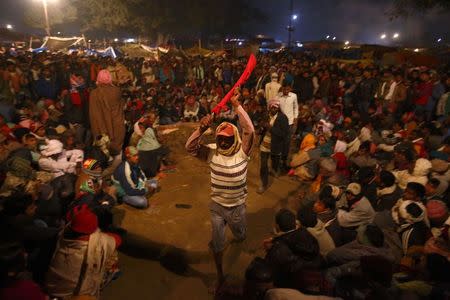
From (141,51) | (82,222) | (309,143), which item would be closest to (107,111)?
(82,222)

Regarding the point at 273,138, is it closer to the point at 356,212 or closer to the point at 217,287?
the point at 356,212

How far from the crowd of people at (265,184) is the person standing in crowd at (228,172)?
1 cm

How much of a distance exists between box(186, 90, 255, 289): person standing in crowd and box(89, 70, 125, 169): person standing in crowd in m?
3.16

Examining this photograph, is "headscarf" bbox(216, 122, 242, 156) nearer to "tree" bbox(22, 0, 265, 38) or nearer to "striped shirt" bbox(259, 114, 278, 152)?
"striped shirt" bbox(259, 114, 278, 152)

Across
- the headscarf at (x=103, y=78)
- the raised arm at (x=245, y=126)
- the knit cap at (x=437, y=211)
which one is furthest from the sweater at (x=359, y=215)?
the headscarf at (x=103, y=78)

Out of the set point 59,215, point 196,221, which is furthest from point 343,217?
point 59,215

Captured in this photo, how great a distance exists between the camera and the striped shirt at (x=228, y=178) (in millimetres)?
3582

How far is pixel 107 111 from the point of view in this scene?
639 centimetres

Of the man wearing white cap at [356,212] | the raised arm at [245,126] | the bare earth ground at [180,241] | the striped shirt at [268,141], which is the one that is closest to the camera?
the raised arm at [245,126]

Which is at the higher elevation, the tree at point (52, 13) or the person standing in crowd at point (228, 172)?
the tree at point (52, 13)

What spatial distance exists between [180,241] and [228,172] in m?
1.70

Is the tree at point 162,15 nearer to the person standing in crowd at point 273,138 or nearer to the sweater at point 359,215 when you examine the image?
the person standing in crowd at point 273,138

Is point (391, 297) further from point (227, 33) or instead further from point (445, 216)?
point (227, 33)

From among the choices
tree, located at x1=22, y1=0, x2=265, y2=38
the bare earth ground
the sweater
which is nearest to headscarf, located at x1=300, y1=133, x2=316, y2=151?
the bare earth ground
